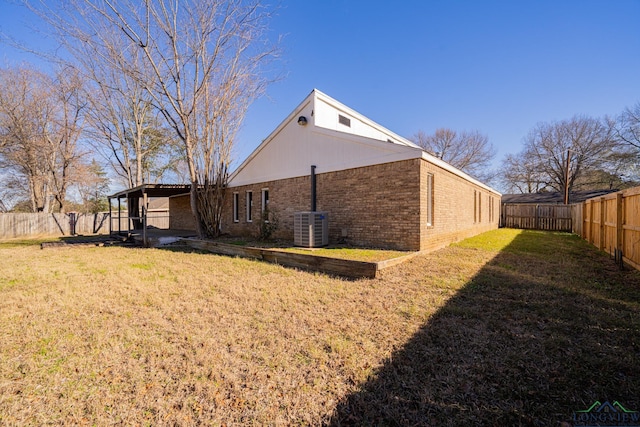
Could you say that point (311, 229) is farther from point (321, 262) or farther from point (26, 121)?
point (26, 121)

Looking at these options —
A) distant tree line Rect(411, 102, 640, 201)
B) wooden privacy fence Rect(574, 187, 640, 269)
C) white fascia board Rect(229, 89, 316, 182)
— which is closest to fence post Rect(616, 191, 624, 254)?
wooden privacy fence Rect(574, 187, 640, 269)

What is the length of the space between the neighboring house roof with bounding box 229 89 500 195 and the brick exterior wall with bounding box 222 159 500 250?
265 mm

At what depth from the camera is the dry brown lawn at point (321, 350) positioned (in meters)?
1.89

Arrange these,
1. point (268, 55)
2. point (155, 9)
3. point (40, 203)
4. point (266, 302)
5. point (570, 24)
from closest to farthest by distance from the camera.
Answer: point (266, 302) < point (570, 24) < point (155, 9) < point (268, 55) < point (40, 203)

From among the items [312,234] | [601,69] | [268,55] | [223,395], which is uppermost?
[268,55]

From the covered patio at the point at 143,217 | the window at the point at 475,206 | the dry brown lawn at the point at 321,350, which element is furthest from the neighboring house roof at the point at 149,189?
the window at the point at 475,206

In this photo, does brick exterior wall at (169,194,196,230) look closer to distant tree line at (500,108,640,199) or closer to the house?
the house

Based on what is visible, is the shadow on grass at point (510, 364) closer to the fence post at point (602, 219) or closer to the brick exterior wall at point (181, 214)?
the fence post at point (602, 219)

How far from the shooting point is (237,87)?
11289 millimetres

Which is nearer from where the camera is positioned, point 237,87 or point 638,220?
point 638,220

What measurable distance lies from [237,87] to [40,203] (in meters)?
17.7

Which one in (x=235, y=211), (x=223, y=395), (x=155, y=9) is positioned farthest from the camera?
(x=235, y=211)

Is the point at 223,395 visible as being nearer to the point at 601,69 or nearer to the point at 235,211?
the point at 235,211

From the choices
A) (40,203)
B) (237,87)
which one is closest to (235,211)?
(237,87)
